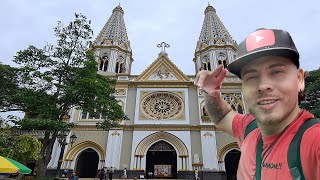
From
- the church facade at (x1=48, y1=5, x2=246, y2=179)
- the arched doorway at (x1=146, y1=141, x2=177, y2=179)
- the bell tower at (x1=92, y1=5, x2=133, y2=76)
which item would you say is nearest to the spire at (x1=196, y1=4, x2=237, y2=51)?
the church facade at (x1=48, y1=5, x2=246, y2=179)

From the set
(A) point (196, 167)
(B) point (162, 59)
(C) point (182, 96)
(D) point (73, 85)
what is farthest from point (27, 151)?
(B) point (162, 59)

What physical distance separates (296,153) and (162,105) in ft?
64.3

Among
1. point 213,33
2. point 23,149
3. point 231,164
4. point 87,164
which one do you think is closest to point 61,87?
point 23,149

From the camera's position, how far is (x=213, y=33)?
26.6m

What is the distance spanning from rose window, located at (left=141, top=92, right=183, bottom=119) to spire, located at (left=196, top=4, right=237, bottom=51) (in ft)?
29.3

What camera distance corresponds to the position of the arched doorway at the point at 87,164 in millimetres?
19217

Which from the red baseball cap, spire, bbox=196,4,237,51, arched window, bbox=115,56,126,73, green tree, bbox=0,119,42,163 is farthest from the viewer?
spire, bbox=196,4,237,51

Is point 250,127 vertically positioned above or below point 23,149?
below

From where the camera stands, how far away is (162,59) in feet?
74.0

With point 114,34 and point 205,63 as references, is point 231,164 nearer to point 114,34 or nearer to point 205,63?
point 205,63

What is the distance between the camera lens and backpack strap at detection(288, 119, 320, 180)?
75cm

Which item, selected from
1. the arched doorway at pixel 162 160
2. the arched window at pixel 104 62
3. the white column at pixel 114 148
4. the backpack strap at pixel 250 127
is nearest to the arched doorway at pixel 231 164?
the arched doorway at pixel 162 160

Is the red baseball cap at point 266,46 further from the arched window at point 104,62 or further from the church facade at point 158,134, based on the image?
the arched window at point 104,62

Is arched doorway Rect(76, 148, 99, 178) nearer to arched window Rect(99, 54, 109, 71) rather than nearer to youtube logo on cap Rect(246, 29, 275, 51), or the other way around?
arched window Rect(99, 54, 109, 71)
